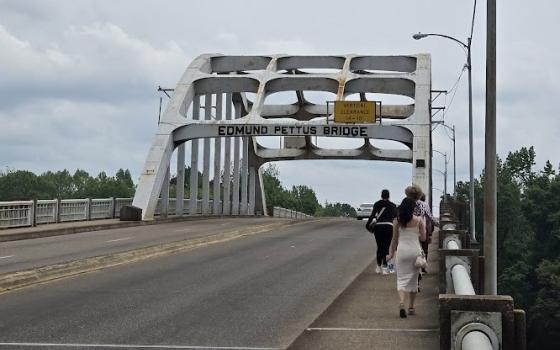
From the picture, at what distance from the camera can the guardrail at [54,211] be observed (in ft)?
96.8

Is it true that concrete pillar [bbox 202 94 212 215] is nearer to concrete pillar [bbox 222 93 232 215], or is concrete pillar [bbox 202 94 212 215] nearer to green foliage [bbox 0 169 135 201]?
concrete pillar [bbox 222 93 232 215]

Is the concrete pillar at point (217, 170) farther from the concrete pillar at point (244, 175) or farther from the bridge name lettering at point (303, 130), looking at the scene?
the bridge name lettering at point (303, 130)

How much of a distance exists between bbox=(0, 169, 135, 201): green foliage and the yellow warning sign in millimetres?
96821

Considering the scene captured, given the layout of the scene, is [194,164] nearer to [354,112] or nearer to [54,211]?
[354,112]

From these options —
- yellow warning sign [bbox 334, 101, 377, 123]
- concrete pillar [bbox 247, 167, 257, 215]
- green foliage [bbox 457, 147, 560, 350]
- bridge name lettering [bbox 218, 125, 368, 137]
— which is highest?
yellow warning sign [bbox 334, 101, 377, 123]

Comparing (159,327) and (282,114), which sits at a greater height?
(282,114)

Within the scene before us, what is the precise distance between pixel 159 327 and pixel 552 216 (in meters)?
62.8

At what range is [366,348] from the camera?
870cm

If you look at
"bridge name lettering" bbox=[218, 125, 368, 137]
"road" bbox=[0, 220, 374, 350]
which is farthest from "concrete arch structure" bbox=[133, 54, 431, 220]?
"road" bbox=[0, 220, 374, 350]

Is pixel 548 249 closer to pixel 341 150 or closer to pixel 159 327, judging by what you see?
pixel 341 150

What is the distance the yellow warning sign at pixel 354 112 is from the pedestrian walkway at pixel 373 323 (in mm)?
30994

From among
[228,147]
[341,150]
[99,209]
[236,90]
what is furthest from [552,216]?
[99,209]

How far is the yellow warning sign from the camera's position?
44.9 meters

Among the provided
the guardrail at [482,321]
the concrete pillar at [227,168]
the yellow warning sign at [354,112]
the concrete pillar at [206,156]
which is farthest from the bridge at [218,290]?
the concrete pillar at [227,168]
